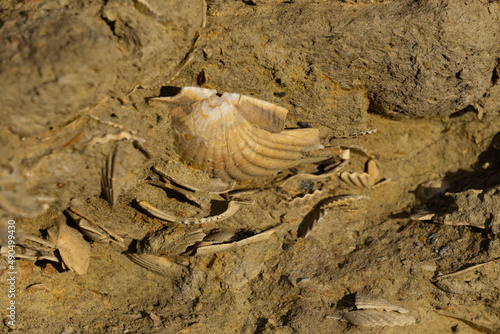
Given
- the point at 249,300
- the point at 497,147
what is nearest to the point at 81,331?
the point at 249,300

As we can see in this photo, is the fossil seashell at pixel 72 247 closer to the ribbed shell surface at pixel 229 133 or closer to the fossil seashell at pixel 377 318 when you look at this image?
the ribbed shell surface at pixel 229 133

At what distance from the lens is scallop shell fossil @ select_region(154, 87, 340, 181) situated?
2309 mm

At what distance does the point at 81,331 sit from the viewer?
2592 millimetres

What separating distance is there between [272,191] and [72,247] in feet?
4.55

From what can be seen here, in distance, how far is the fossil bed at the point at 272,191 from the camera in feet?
7.00

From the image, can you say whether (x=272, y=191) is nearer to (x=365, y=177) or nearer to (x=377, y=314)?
(x=365, y=177)

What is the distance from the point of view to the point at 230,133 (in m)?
2.35

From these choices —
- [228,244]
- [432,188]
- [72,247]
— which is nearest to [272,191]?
[228,244]

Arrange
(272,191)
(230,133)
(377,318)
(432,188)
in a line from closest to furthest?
1. (230,133)
2. (377,318)
3. (272,191)
4. (432,188)

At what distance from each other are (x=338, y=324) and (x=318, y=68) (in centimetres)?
167

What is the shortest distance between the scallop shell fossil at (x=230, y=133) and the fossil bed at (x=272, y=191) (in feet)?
0.44

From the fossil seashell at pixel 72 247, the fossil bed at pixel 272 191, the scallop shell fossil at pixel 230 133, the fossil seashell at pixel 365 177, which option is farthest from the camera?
the fossil seashell at pixel 365 177

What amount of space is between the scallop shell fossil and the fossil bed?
0.44 ft

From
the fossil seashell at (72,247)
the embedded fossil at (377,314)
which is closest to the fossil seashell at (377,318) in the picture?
the embedded fossil at (377,314)
